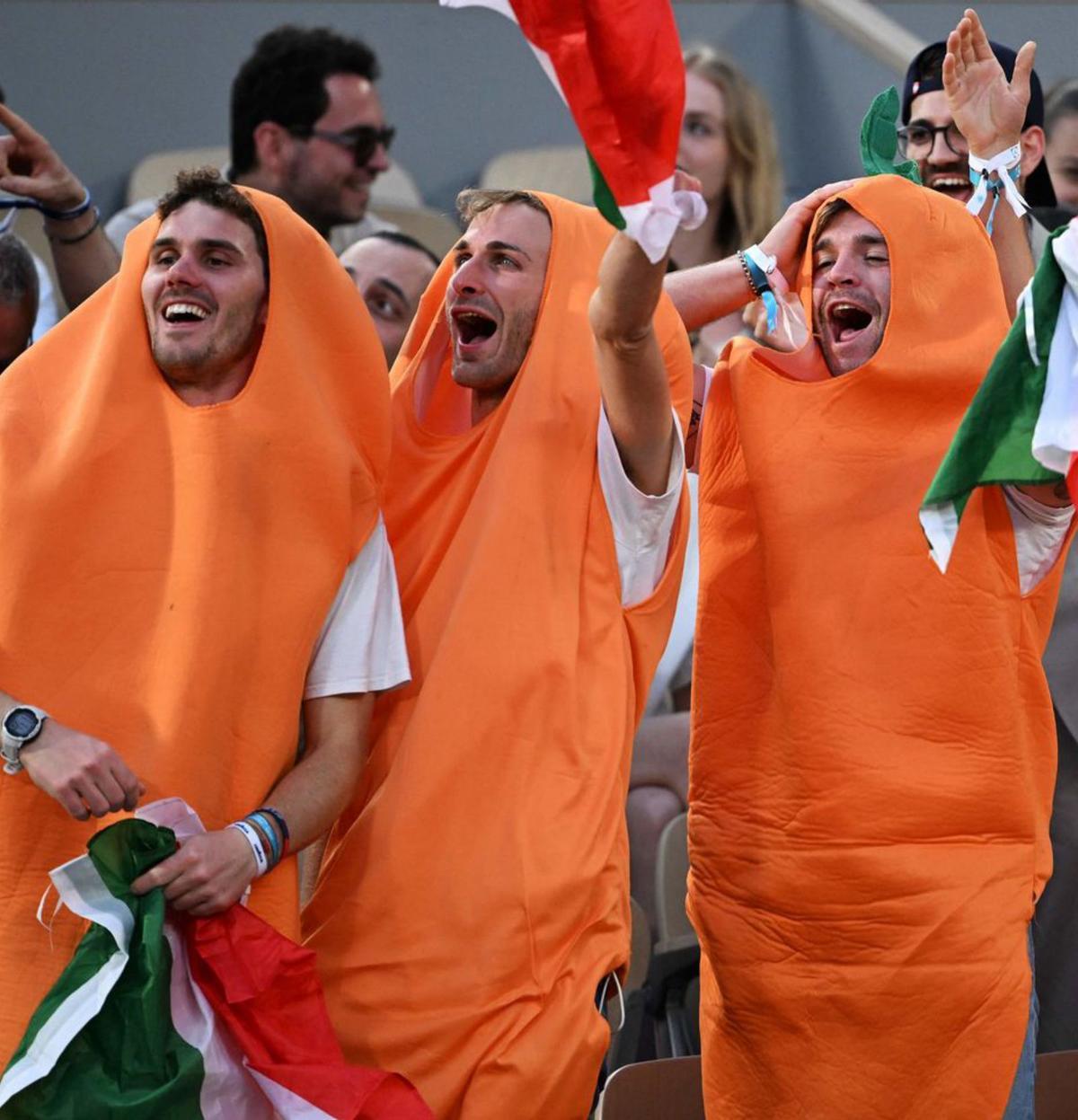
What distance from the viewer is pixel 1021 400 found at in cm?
282

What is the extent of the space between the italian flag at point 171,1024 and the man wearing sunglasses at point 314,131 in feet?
9.24

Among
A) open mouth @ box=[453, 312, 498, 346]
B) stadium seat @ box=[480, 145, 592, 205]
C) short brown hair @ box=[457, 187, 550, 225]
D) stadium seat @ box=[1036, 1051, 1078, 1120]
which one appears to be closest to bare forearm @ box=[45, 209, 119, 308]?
short brown hair @ box=[457, 187, 550, 225]

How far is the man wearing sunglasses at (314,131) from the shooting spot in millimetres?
5293

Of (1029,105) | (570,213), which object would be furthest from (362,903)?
(1029,105)

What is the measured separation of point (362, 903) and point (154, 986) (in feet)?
1.35

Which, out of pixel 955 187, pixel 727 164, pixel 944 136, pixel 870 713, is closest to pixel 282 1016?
pixel 870 713

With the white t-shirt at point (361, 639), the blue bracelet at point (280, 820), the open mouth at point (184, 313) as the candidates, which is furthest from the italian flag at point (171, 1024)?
the open mouth at point (184, 313)

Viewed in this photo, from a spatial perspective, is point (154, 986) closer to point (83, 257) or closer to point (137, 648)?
point (137, 648)

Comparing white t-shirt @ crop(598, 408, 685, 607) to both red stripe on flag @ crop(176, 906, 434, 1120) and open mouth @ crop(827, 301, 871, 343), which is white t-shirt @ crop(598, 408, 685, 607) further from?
red stripe on flag @ crop(176, 906, 434, 1120)

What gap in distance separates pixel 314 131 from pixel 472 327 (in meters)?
2.12

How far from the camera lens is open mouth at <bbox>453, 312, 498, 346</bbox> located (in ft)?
11.1

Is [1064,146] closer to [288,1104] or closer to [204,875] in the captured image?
[204,875]

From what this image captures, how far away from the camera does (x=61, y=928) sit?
282cm

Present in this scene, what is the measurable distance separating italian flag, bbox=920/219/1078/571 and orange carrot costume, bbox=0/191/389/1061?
0.94 m
